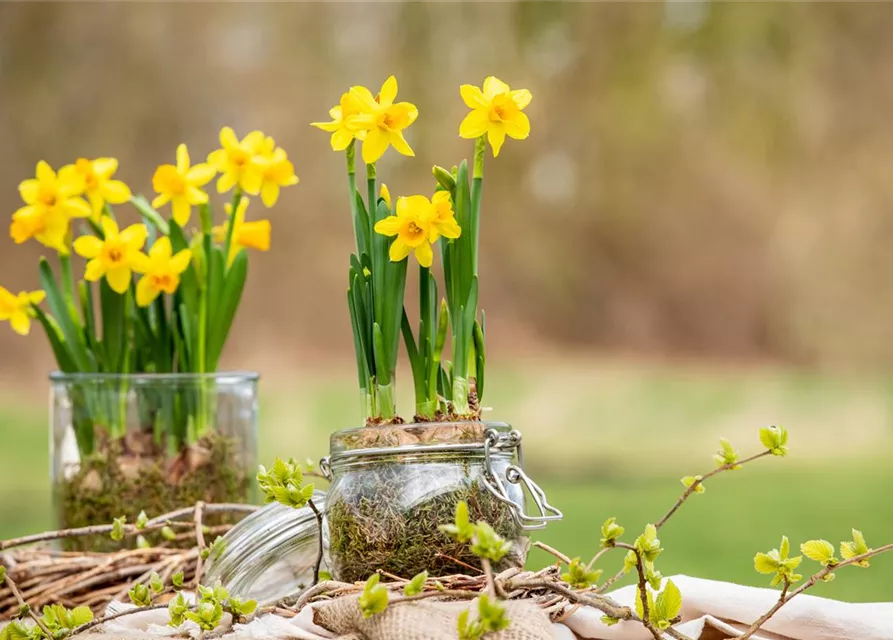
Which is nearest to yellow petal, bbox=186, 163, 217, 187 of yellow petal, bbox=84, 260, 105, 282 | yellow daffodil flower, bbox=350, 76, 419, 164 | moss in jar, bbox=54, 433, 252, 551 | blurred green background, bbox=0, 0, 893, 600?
yellow petal, bbox=84, 260, 105, 282

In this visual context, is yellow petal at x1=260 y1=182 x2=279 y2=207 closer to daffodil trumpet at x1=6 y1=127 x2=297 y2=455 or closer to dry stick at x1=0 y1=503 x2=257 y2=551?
daffodil trumpet at x1=6 y1=127 x2=297 y2=455

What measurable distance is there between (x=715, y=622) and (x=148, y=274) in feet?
1.83

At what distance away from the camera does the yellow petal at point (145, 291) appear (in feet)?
2.85

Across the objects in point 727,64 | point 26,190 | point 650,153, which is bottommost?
point 26,190

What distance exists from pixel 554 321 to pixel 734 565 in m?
2.15

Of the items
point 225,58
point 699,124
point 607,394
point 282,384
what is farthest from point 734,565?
point 225,58

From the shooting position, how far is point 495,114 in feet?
1.90

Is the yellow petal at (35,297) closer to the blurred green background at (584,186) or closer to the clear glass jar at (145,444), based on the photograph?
the clear glass jar at (145,444)

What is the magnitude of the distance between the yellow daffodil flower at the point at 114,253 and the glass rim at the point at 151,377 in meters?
0.07

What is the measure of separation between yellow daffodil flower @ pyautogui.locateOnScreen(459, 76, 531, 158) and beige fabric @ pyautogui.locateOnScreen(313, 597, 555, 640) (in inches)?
10.2

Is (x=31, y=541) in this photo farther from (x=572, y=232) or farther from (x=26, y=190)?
(x=572, y=232)

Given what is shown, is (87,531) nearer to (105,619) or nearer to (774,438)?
(105,619)

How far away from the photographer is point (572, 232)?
475 centimetres

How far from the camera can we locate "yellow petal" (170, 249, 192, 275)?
2.82 ft
